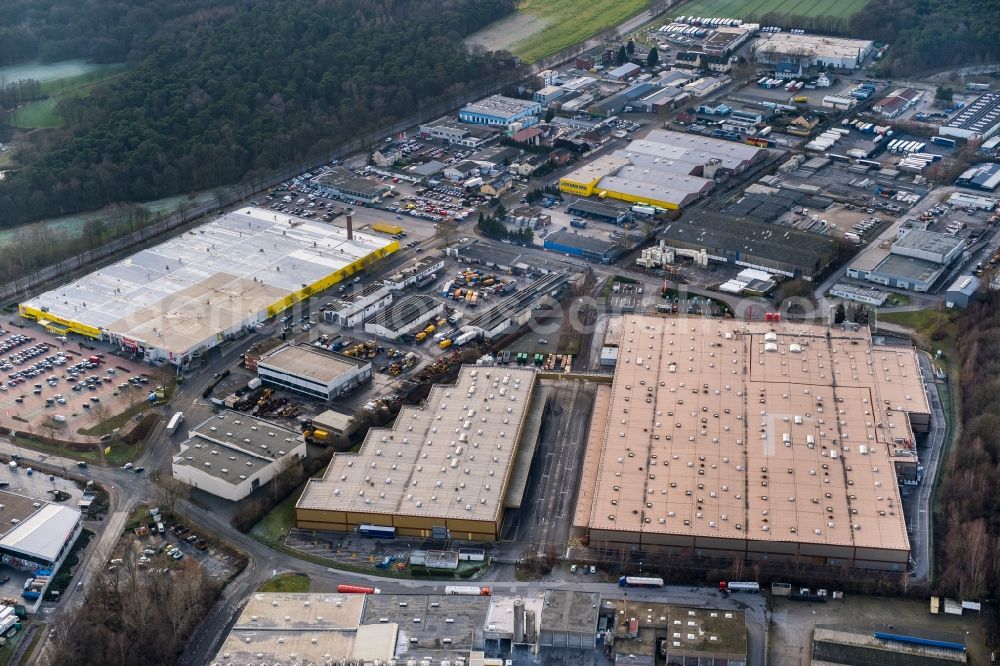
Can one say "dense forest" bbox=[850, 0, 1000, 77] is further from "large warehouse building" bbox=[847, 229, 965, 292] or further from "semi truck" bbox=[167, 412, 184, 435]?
"semi truck" bbox=[167, 412, 184, 435]

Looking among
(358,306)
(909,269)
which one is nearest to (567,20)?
(909,269)

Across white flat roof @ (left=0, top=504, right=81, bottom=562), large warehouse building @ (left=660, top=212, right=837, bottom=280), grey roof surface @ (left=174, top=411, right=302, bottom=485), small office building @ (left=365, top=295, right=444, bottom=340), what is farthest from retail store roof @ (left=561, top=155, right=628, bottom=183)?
white flat roof @ (left=0, top=504, right=81, bottom=562)

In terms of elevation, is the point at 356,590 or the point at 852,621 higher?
the point at 852,621

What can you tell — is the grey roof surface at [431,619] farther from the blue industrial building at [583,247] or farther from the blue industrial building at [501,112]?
the blue industrial building at [501,112]

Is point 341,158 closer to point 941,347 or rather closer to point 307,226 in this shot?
point 307,226

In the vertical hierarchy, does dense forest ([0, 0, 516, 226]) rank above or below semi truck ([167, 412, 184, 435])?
above

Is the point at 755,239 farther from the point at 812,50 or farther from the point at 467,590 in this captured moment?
the point at 812,50
